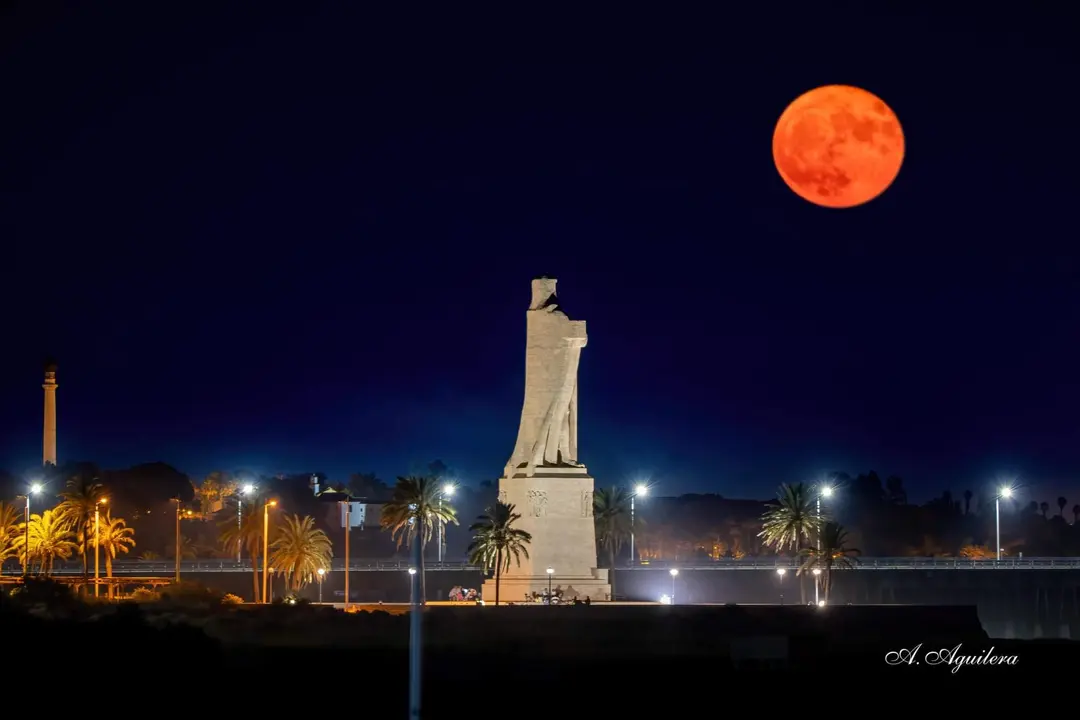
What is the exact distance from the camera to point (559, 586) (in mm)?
73688

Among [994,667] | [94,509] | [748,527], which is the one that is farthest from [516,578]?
[748,527]

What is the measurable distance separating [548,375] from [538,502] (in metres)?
5.03

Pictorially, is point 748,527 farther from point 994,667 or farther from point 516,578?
point 994,667

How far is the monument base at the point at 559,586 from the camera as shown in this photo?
73500mm

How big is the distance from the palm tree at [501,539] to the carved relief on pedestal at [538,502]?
2.39 ft

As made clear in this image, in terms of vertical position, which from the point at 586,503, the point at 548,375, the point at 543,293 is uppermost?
the point at 543,293

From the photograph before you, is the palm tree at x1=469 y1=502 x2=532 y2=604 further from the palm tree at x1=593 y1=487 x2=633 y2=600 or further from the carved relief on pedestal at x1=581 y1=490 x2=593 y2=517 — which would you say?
the palm tree at x1=593 y1=487 x2=633 y2=600

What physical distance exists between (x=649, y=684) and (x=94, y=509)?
39133 millimetres

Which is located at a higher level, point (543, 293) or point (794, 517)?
point (543, 293)

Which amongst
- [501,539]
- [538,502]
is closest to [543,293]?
[538,502]

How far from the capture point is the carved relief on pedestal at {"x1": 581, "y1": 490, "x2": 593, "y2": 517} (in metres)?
73.9

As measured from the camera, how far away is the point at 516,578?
74.6 metres

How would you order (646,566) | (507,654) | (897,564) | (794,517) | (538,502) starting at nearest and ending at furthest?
(507,654) → (538,502) → (794,517) → (646,566) → (897,564)

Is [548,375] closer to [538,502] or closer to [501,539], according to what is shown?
[538,502]
